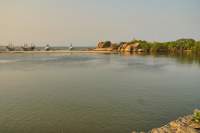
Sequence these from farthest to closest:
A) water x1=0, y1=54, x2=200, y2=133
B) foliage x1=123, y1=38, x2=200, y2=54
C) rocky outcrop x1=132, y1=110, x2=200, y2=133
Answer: foliage x1=123, y1=38, x2=200, y2=54, water x1=0, y1=54, x2=200, y2=133, rocky outcrop x1=132, y1=110, x2=200, y2=133

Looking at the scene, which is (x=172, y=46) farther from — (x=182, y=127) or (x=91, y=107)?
(x=182, y=127)

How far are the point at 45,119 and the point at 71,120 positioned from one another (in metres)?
2.34

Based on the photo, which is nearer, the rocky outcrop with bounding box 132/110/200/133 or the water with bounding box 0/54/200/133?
the rocky outcrop with bounding box 132/110/200/133

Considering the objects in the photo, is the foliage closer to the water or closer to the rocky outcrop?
the water

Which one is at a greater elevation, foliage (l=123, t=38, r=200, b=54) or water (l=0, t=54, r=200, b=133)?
foliage (l=123, t=38, r=200, b=54)

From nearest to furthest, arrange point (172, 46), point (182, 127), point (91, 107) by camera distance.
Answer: point (182, 127)
point (91, 107)
point (172, 46)

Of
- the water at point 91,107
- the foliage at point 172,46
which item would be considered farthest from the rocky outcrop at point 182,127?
the foliage at point 172,46

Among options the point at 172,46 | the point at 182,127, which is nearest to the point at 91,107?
the point at 182,127

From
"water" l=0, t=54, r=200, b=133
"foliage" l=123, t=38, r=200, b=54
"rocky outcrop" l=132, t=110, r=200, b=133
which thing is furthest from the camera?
"foliage" l=123, t=38, r=200, b=54

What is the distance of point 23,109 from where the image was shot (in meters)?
24.8

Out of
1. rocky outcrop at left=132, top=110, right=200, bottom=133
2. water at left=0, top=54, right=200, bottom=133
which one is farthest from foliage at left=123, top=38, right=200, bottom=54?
rocky outcrop at left=132, top=110, right=200, bottom=133

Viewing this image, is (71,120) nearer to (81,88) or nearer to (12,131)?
(12,131)

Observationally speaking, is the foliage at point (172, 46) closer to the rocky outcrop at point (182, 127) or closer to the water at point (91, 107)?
the water at point (91, 107)

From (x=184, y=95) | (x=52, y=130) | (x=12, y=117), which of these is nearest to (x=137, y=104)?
(x=184, y=95)
